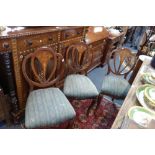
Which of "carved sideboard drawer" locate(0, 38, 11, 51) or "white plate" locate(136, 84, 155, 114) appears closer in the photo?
"white plate" locate(136, 84, 155, 114)

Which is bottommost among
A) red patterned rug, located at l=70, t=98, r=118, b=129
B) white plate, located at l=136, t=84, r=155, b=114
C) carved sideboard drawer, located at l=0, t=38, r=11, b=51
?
red patterned rug, located at l=70, t=98, r=118, b=129

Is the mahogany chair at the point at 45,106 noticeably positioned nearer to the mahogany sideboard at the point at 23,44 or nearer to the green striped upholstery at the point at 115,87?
the mahogany sideboard at the point at 23,44

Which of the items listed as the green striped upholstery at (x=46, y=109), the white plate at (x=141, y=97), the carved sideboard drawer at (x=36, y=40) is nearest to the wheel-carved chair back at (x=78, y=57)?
the carved sideboard drawer at (x=36, y=40)

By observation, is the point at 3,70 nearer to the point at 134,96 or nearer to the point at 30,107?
the point at 30,107

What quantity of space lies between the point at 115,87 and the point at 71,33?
0.85 m

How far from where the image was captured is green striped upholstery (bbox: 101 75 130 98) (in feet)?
6.26

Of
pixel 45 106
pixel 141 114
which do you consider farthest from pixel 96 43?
pixel 141 114

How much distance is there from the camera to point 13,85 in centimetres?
162

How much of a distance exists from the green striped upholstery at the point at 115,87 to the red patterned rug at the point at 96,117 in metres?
0.42

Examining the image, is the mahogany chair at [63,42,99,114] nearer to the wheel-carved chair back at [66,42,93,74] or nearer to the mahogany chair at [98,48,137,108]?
the wheel-carved chair back at [66,42,93,74]

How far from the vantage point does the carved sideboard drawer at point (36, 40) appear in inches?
56.7

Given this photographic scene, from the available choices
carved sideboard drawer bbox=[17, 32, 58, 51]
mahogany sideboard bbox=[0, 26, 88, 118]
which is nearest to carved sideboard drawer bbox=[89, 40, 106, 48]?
mahogany sideboard bbox=[0, 26, 88, 118]

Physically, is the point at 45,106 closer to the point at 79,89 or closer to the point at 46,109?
the point at 46,109
